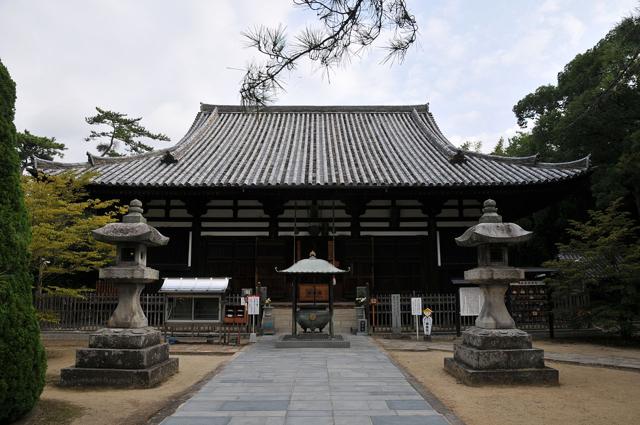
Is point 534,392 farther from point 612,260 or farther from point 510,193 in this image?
point 510,193

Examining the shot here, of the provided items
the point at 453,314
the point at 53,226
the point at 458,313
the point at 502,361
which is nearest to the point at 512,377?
the point at 502,361

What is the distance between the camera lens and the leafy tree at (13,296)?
478cm

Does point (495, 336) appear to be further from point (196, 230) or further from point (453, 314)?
point (196, 230)

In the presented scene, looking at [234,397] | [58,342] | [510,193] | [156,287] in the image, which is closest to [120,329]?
→ [234,397]

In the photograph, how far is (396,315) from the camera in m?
13.2

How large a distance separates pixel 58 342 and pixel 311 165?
369 inches

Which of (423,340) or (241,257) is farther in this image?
(241,257)

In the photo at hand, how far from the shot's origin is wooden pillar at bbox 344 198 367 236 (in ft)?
51.2

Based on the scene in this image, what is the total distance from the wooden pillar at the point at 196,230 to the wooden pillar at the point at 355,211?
492 centimetres

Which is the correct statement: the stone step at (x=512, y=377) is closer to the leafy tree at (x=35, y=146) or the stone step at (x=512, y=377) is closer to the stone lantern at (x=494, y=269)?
the stone lantern at (x=494, y=269)

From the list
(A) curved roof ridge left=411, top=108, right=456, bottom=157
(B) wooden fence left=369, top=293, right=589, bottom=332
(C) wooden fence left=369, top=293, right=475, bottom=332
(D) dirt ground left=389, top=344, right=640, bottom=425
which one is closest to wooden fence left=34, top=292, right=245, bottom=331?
(C) wooden fence left=369, top=293, right=475, bottom=332

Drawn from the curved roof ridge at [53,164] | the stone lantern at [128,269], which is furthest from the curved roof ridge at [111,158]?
the stone lantern at [128,269]

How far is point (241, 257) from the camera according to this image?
618 inches

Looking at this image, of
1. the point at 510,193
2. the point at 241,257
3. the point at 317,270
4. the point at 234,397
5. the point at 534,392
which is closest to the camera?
the point at 234,397
